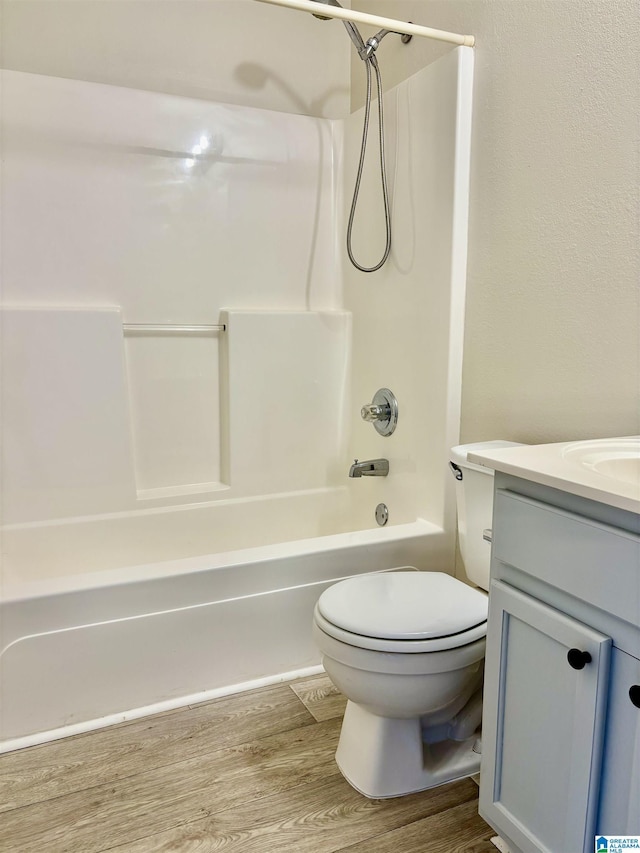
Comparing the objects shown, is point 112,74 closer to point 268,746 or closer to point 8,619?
point 8,619

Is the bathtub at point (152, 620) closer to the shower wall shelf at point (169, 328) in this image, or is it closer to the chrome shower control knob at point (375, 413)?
the chrome shower control knob at point (375, 413)

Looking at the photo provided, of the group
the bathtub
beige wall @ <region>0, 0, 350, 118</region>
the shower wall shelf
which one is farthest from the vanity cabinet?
beige wall @ <region>0, 0, 350, 118</region>

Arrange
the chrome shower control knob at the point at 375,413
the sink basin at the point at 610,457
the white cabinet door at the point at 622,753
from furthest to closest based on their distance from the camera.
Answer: the chrome shower control knob at the point at 375,413
the sink basin at the point at 610,457
the white cabinet door at the point at 622,753

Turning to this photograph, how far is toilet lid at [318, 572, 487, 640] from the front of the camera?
1.35 m

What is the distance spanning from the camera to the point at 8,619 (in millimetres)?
1525

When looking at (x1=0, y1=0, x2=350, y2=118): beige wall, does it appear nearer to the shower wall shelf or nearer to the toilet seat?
the shower wall shelf

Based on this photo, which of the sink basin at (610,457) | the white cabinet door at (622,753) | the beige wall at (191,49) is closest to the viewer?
the white cabinet door at (622,753)

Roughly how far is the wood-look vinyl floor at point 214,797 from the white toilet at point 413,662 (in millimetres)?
63

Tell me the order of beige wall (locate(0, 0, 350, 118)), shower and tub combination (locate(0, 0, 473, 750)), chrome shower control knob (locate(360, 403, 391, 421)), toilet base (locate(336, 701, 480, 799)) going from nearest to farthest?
toilet base (locate(336, 701, 480, 799)) < shower and tub combination (locate(0, 0, 473, 750)) < beige wall (locate(0, 0, 350, 118)) < chrome shower control knob (locate(360, 403, 391, 421))

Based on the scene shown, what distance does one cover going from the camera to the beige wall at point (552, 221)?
1.37 metres

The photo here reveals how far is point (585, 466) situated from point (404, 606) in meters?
0.56

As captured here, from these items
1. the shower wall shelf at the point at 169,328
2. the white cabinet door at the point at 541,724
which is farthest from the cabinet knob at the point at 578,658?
the shower wall shelf at the point at 169,328

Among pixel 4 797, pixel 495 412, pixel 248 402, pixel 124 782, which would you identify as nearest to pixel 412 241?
pixel 495 412

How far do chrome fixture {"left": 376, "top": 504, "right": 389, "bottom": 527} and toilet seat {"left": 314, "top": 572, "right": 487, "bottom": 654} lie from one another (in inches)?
25.5
